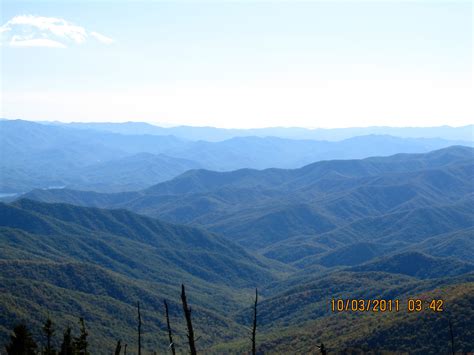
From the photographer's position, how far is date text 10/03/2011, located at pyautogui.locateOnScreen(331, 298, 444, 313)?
11580 cm

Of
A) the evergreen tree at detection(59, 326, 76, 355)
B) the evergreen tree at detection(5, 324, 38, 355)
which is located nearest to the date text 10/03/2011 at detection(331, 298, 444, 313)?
the evergreen tree at detection(59, 326, 76, 355)

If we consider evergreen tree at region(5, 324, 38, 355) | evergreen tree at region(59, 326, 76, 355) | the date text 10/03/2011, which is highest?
evergreen tree at region(59, 326, 76, 355)

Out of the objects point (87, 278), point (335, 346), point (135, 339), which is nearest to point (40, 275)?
point (87, 278)

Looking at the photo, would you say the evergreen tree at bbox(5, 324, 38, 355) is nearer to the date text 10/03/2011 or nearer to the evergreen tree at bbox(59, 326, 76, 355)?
the evergreen tree at bbox(59, 326, 76, 355)

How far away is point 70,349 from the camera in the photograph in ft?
185

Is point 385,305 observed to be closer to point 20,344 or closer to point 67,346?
point 20,344

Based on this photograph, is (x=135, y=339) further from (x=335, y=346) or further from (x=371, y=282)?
(x=371, y=282)

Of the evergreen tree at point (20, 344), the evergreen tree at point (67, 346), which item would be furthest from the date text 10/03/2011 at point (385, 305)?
the evergreen tree at point (20, 344)

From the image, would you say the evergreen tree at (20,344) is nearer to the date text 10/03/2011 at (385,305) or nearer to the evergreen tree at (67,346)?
the evergreen tree at (67,346)

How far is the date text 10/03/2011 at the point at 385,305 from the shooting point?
11580cm

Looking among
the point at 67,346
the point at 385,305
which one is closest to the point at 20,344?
the point at 67,346

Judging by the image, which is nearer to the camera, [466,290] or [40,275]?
[466,290]

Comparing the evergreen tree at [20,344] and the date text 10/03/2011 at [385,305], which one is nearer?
the evergreen tree at [20,344]

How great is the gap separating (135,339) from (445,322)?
9073cm
